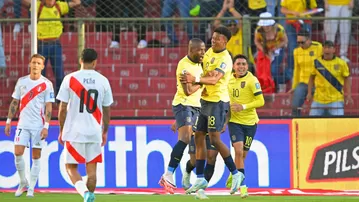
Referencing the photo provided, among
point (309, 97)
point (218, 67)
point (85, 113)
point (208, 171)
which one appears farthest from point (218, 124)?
point (309, 97)

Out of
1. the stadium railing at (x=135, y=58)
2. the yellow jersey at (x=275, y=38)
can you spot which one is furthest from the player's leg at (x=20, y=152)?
the yellow jersey at (x=275, y=38)

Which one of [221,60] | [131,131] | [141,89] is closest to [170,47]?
[141,89]

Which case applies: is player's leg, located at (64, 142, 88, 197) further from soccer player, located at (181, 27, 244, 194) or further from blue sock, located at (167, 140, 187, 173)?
blue sock, located at (167, 140, 187, 173)

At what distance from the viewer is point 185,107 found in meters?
16.1

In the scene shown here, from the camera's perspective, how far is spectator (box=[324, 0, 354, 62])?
1898 cm

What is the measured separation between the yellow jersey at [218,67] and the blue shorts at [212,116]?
7 centimetres

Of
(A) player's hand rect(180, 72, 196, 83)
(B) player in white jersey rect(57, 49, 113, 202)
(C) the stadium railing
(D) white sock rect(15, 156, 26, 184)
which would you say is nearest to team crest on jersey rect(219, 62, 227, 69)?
(A) player's hand rect(180, 72, 196, 83)

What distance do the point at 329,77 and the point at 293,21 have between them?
1.33 metres

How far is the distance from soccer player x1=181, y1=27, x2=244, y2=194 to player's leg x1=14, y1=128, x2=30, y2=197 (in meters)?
2.87

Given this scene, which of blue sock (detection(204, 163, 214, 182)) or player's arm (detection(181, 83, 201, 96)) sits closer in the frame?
player's arm (detection(181, 83, 201, 96))

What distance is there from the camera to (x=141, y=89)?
1970cm

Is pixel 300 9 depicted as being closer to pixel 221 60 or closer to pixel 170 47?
pixel 170 47

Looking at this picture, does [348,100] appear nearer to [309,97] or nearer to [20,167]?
[309,97]

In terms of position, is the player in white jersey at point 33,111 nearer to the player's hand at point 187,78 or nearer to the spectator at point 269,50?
the player's hand at point 187,78
